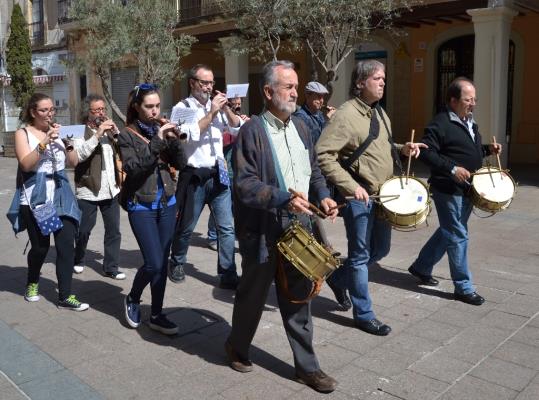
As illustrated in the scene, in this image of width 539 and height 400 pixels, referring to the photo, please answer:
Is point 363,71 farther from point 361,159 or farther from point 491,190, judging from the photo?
point 491,190

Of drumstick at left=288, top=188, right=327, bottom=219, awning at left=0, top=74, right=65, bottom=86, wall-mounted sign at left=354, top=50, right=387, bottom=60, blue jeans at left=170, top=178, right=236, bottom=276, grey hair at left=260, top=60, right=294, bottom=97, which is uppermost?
wall-mounted sign at left=354, top=50, right=387, bottom=60

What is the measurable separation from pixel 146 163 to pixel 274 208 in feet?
3.83

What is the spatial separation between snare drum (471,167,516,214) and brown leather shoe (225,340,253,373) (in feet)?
7.32

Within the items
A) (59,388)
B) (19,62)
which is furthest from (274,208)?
(19,62)

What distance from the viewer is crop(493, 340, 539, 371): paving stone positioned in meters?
3.66

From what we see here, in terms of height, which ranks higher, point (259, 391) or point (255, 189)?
point (255, 189)

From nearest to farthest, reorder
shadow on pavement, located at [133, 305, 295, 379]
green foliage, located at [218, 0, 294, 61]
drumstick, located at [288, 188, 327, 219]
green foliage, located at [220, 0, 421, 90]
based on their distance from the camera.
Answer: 1. drumstick, located at [288, 188, 327, 219]
2. shadow on pavement, located at [133, 305, 295, 379]
3. green foliage, located at [220, 0, 421, 90]
4. green foliage, located at [218, 0, 294, 61]

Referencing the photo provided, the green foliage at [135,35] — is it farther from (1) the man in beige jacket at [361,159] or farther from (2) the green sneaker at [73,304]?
(1) the man in beige jacket at [361,159]

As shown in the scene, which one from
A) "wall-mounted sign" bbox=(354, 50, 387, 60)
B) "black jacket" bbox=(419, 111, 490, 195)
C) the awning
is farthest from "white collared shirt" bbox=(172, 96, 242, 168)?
the awning

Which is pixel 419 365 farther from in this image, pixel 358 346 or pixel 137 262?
pixel 137 262

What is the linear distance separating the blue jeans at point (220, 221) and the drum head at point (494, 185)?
2111 millimetres

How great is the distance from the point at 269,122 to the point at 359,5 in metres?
8.08

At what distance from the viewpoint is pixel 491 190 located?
4.60m

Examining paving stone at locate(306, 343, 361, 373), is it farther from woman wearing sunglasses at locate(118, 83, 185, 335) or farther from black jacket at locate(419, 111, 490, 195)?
black jacket at locate(419, 111, 490, 195)
